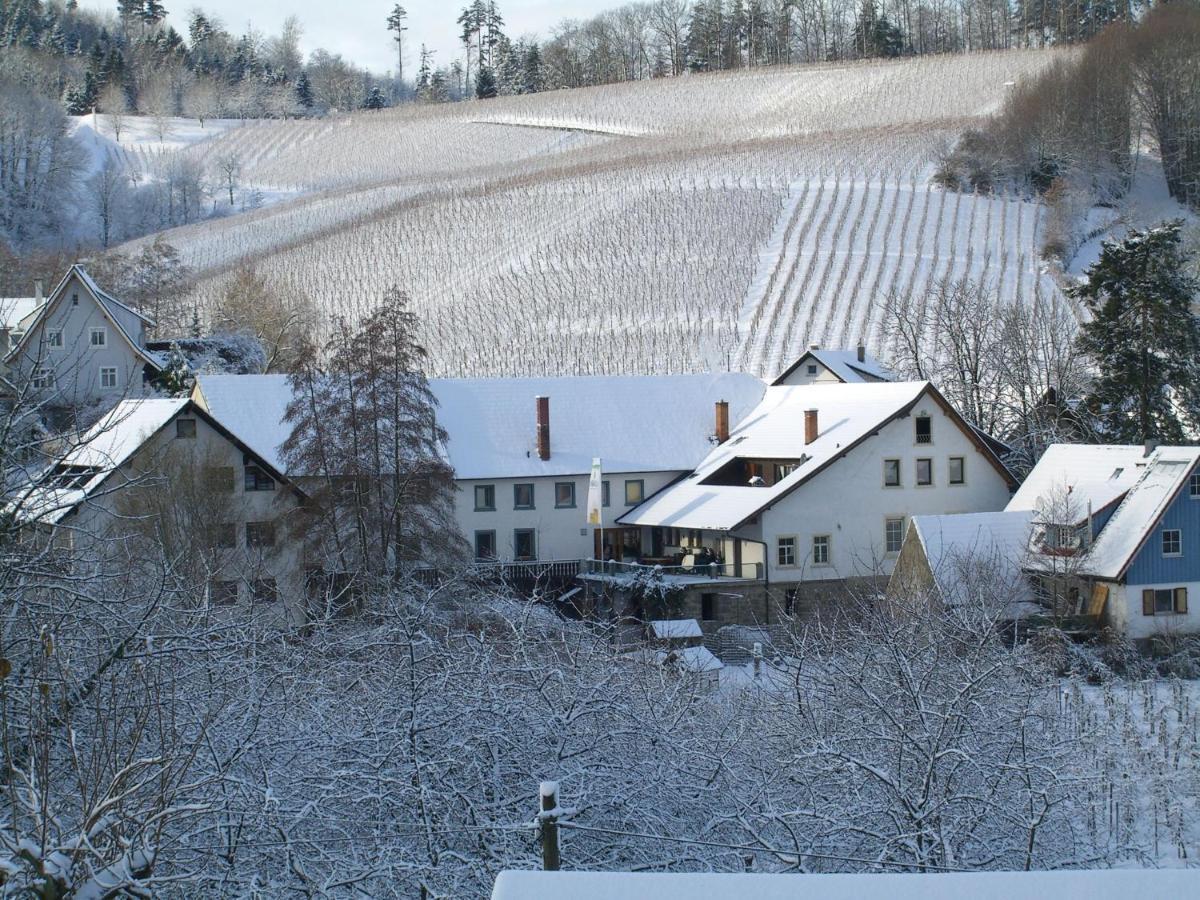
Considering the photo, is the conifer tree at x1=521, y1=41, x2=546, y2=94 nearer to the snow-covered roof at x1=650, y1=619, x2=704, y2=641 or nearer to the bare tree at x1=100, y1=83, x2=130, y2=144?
the bare tree at x1=100, y1=83, x2=130, y2=144

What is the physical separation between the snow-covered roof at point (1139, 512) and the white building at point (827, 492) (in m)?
5.92

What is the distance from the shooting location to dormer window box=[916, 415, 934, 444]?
132 feet

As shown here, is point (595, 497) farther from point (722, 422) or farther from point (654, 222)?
point (654, 222)

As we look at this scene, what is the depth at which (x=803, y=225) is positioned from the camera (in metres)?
80.2

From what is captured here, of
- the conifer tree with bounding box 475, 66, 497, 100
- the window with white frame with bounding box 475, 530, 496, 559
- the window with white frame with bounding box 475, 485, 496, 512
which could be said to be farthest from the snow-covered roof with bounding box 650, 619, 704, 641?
the conifer tree with bounding box 475, 66, 497, 100

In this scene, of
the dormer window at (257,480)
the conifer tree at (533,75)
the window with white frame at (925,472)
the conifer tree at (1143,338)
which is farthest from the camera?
the conifer tree at (533,75)

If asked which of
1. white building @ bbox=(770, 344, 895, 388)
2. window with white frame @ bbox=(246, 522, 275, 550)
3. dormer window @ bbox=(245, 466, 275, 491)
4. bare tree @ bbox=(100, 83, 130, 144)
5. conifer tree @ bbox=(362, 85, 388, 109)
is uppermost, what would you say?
conifer tree @ bbox=(362, 85, 388, 109)

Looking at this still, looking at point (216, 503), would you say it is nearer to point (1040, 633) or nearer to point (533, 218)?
point (1040, 633)

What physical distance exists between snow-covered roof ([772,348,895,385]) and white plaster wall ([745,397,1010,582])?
30.0 ft

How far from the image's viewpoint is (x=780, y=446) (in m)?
41.2

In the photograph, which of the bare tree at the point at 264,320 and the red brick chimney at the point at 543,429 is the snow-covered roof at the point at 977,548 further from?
the bare tree at the point at 264,320

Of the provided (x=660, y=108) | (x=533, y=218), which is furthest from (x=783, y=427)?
(x=660, y=108)

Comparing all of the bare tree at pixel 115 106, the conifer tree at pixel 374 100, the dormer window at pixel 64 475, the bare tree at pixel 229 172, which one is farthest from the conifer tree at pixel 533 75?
the dormer window at pixel 64 475

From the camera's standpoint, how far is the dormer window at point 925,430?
132 feet
